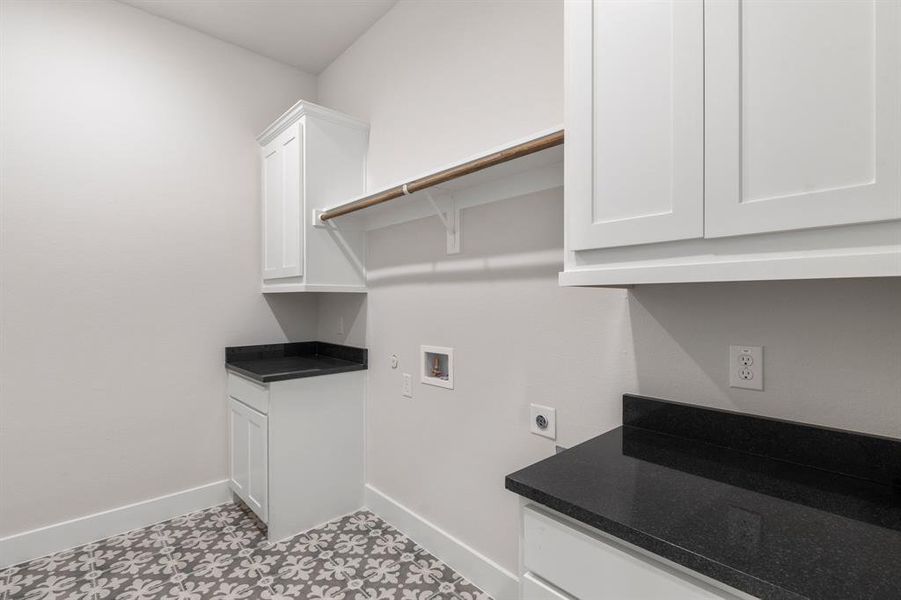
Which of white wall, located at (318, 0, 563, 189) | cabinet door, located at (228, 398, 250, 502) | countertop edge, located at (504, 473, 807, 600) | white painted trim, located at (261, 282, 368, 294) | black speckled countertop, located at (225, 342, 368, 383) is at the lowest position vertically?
cabinet door, located at (228, 398, 250, 502)

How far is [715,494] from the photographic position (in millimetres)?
897

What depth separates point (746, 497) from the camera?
0.88m

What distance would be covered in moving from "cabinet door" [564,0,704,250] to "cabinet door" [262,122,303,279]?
5.51ft

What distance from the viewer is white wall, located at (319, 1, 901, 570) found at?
1.04 m

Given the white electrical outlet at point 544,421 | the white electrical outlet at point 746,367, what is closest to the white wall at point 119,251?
the white electrical outlet at point 544,421

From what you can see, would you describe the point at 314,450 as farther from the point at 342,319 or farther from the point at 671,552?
the point at 671,552

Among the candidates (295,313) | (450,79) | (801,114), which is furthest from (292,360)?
(801,114)

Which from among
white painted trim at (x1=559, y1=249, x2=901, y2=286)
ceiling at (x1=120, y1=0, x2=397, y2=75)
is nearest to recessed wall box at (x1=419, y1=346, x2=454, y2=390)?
white painted trim at (x1=559, y1=249, x2=901, y2=286)

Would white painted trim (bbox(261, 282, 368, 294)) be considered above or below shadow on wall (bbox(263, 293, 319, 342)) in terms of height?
above

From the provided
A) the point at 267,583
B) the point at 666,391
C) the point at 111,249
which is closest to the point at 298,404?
the point at 267,583

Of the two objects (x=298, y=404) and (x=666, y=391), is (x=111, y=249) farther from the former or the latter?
(x=666, y=391)

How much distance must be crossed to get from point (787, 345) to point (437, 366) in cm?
135

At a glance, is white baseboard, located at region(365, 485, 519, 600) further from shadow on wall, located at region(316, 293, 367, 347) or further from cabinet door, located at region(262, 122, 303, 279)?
cabinet door, located at region(262, 122, 303, 279)

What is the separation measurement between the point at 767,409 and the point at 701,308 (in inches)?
11.5
